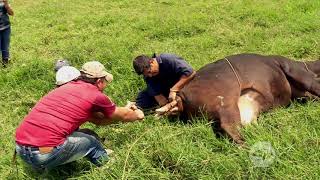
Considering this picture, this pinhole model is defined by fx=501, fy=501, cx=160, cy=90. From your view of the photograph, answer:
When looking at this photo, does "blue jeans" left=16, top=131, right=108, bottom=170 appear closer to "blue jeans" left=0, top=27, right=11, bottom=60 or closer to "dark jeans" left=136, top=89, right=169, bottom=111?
"dark jeans" left=136, top=89, right=169, bottom=111

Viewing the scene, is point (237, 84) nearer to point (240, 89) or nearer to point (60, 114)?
point (240, 89)

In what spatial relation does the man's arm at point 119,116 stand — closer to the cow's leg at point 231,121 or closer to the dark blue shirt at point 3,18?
the cow's leg at point 231,121

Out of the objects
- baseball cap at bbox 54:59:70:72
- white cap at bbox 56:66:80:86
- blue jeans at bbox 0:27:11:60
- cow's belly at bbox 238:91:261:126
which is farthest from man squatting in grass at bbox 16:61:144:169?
blue jeans at bbox 0:27:11:60

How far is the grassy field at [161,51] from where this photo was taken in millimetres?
3943

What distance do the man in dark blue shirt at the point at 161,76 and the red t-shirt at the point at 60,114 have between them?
1.03 meters

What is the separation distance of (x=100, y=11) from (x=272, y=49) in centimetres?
498

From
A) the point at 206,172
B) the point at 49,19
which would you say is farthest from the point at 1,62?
the point at 206,172

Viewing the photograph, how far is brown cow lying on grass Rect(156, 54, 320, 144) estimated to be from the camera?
473 centimetres

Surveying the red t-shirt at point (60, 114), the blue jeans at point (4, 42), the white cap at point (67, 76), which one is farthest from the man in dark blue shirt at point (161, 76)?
the blue jeans at point (4, 42)

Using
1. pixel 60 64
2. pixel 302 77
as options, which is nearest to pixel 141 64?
pixel 302 77

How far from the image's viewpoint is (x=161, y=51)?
7.79 meters

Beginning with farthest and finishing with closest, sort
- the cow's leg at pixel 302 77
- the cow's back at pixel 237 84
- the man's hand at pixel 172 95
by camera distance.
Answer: the cow's leg at pixel 302 77
the man's hand at pixel 172 95
the cow's back at pixel 237 84

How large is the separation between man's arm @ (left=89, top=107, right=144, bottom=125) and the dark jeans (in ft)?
3.16

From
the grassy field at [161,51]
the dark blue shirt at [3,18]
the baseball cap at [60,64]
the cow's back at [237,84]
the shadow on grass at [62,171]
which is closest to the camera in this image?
the grassy field at [161,51]
